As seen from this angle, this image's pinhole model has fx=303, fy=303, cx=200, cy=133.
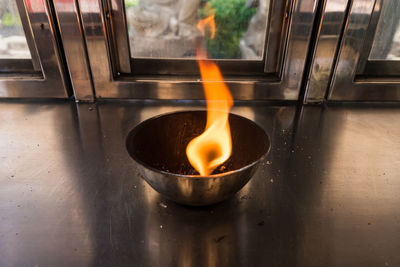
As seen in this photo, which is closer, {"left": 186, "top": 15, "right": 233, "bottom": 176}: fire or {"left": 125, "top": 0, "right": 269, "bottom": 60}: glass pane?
{"left": 186, "top": 15, "right": 233, "bottom": 176}: fire

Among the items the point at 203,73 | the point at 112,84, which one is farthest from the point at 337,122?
the point at 112,84

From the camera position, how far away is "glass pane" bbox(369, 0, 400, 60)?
0.81 m

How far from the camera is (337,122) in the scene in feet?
2.74

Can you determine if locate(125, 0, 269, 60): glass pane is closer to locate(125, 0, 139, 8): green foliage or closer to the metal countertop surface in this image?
locate(125, 0, 139, 8): green foliage

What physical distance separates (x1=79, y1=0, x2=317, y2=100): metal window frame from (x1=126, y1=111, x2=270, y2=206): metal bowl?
0.98 ft

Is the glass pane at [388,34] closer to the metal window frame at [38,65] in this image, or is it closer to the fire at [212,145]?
the fire at [212,145]

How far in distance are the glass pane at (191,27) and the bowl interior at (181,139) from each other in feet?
1.10

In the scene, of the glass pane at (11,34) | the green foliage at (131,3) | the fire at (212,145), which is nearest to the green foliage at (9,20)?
the glass pane at (11,34)

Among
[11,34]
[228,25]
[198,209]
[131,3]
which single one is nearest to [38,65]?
[11,34]

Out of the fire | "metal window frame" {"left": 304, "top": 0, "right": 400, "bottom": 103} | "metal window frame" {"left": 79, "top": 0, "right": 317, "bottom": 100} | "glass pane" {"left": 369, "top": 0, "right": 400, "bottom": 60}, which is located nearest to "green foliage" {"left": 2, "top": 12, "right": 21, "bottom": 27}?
"metal window frame" {"left": 79, "top": 0, "right": 317, "bottom": 100}

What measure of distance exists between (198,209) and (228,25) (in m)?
0.54

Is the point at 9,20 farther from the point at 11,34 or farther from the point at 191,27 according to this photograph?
the point at 191,27

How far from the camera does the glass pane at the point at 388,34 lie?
808 mm

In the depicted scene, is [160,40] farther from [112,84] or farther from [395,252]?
[395,252]
